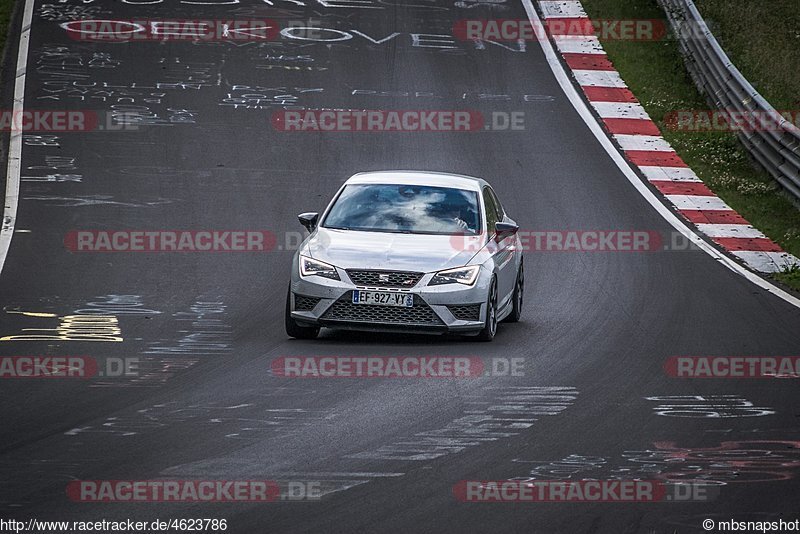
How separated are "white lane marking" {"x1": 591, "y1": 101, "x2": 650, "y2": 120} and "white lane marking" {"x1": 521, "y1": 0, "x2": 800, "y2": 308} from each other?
25cm

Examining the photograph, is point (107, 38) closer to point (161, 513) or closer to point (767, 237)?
point (767, 237)

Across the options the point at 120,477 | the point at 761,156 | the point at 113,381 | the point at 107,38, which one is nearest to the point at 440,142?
the point at 761,156

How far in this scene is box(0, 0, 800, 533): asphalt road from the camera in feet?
27.2

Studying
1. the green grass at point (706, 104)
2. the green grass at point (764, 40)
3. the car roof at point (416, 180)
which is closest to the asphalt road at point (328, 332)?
the car roof at point (416, 180)

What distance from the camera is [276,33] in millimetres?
27953

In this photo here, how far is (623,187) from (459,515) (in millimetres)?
14301

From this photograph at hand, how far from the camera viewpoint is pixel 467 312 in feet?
42.3

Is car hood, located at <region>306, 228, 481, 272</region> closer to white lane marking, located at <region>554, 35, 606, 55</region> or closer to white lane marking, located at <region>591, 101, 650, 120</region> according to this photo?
white lane marking, located at <region>591, 101, 650, 120</region>

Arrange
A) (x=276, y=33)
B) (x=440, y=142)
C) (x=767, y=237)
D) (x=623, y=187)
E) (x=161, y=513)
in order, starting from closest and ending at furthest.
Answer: (x=161, y=513), (x=767, y=237), (x=623, y=187), (x=440, y=142), (x=276, y=33)

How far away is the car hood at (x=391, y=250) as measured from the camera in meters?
12.8

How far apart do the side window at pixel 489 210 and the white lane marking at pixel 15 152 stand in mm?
5314
